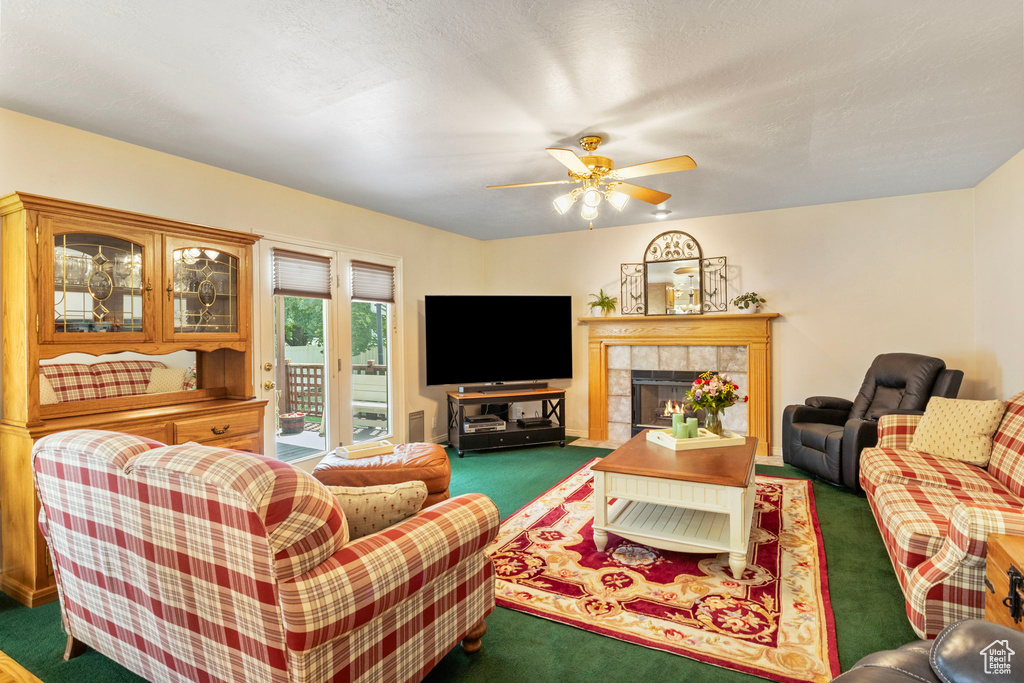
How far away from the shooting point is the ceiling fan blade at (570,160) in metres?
2.73

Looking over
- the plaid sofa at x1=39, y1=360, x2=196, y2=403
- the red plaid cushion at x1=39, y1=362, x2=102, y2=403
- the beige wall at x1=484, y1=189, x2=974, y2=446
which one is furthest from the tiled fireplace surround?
the red plaid cushion at x1=39, y1=362, x2=102, y2=403

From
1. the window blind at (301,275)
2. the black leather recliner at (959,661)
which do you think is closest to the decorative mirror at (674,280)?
the window blind at (301,275)

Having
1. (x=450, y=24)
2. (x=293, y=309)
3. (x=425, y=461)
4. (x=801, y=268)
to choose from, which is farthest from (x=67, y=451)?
(x=801, y=268)

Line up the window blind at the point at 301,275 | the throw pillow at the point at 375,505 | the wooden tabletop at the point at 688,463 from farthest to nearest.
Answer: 1. the window blind at the point at 301,275
2. the wooden tabletop at the point at 688,463
3. the throw pillow at the point at 375,505

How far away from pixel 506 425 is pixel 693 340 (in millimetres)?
2180

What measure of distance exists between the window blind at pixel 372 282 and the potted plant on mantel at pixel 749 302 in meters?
3.52

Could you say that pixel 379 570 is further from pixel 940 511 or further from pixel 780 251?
pixel 780 251

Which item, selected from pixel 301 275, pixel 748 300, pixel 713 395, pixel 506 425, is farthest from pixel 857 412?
pixel 301 275

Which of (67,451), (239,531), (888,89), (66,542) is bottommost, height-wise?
(66,542)

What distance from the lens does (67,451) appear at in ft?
5.80

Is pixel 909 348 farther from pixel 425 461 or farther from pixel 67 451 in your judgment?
pixel 67 451

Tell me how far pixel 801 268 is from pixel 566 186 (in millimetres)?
2577

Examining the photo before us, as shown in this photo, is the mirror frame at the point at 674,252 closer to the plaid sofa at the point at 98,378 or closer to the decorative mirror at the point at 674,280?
the decorative mirror at the point at 674,280

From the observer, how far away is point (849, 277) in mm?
4906
